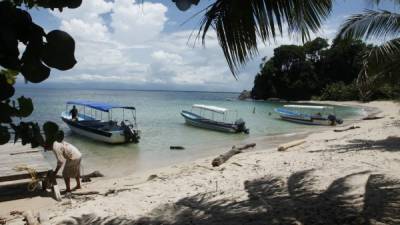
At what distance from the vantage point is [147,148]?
20094mm

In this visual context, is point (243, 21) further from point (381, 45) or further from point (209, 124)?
point (209, 124)

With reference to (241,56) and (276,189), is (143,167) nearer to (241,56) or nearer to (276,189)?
(276,189)

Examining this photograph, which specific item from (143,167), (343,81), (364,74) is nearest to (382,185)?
(364,74)

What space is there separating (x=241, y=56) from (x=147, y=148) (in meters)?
16.2

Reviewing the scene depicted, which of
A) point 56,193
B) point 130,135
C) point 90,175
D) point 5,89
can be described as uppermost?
point 5,89

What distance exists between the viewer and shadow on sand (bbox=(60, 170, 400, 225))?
512cm

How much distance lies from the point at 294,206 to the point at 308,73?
7963 centimetres

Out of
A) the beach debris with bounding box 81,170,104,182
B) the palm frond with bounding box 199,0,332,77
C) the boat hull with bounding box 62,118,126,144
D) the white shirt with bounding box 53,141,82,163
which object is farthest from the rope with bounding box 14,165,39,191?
the boat hull with bounding box 62,118,126,144

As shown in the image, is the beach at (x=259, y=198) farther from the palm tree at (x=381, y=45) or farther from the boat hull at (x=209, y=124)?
the boat hull at (x=209, y=124)

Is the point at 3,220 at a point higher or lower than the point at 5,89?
lower

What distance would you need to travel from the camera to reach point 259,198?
Answer: 652cm

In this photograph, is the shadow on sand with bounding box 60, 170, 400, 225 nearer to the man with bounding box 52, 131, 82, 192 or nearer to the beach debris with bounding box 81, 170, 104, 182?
the man with bounding box 52, 131, 82, 192

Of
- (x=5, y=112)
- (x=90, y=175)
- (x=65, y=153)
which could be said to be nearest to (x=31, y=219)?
(x=65, y=153)

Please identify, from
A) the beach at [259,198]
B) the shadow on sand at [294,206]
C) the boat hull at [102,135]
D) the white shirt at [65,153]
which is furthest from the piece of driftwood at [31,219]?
the boat hull at [102,135]
